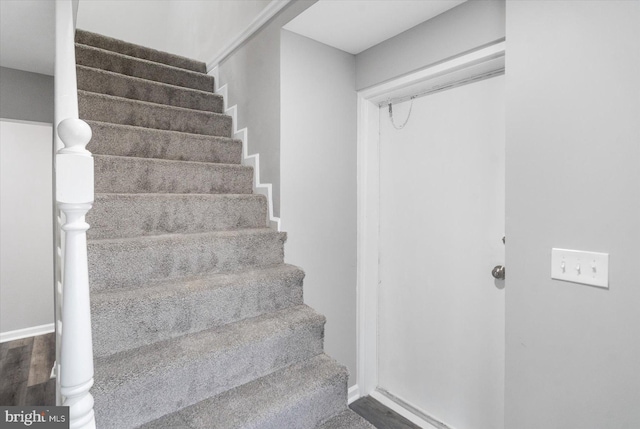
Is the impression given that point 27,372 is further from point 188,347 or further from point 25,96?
point 188,347

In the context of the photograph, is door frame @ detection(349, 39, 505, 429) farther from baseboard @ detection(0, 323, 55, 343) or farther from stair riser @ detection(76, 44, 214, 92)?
baseboard @ detection(0, 323, 55, 343)

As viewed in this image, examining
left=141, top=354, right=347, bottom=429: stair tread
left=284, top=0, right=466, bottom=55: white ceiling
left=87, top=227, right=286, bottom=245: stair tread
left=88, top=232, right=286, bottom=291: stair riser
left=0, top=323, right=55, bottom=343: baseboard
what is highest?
left=284, top=0, right=466, bottom=55: white ceiling

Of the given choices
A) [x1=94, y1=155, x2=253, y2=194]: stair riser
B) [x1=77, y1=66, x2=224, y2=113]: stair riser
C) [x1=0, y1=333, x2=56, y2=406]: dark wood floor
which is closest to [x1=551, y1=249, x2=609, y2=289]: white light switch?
[x1=94, y1=155, x2=253, y2=194]: stair riser

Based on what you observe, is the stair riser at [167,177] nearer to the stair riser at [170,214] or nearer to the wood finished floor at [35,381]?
the stair riser at [170,214]

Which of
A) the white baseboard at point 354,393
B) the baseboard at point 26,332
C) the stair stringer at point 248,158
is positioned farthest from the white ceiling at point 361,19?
the baseboard at point 26,332

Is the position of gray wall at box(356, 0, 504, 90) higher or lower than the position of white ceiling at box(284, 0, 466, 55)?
lower

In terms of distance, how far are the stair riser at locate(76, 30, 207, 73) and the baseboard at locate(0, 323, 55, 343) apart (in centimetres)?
267

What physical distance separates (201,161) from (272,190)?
1.81 ft

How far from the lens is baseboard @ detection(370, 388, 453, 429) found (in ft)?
6.49

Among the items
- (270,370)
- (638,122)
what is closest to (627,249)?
(638,122)

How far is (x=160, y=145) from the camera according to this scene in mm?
2061

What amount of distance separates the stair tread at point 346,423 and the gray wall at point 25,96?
120 inches

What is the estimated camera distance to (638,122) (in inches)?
40.6

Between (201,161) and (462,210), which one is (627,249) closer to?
(462,210)
